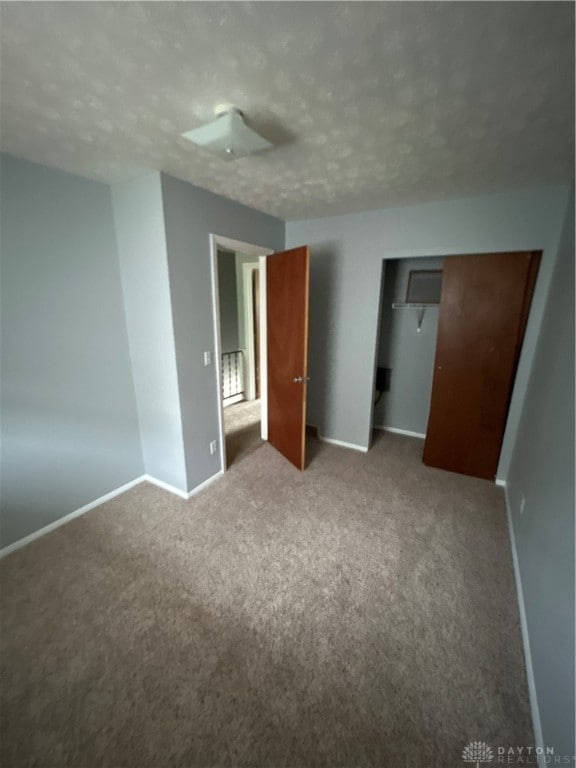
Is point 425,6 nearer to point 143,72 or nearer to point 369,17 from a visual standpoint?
point 369,17

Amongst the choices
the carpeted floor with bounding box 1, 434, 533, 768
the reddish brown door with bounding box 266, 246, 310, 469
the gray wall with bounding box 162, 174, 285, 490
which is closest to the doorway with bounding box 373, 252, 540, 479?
the carpeted floor with bounding box 1, 434, 533, 768

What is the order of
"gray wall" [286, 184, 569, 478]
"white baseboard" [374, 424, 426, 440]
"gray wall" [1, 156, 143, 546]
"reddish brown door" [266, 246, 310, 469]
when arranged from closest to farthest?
"gray wall" [1, 156, 143, 546] < "gray wall" [286, 184, 569, 478] < "reddish brown door" [266, 246, 310, 469] < "white baseboard" [374, 424, 426, 440]

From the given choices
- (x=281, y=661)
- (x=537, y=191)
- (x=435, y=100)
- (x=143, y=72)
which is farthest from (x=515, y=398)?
(x=143, y=72)

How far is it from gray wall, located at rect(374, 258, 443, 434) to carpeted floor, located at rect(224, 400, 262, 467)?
5.44 feet

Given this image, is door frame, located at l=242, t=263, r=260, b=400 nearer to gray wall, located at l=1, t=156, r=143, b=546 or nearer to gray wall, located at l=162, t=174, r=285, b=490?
gray wall, located at l=162, t=174, r=285, b=490

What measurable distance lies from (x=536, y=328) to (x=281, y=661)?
2756mm

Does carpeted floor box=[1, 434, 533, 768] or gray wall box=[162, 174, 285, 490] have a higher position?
gray wall box=[162, 174, 285, 490]

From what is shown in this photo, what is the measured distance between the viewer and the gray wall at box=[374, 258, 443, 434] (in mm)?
3266

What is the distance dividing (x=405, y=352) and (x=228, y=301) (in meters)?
2.58

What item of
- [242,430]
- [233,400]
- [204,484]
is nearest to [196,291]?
[204,484]

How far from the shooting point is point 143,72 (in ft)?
3.45

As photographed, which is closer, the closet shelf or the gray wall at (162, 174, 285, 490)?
the gray wall at (162, 174, 285, 490)

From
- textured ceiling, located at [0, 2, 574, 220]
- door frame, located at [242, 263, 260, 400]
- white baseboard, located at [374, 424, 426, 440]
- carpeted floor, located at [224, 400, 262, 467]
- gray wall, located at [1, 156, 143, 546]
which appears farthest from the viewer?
door frame, located at [242, 263, 260, 400]

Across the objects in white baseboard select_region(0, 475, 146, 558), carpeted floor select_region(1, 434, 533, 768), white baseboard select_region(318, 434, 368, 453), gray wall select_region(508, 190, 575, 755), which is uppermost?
gray wall select_region(508, 190, 575, 755)
